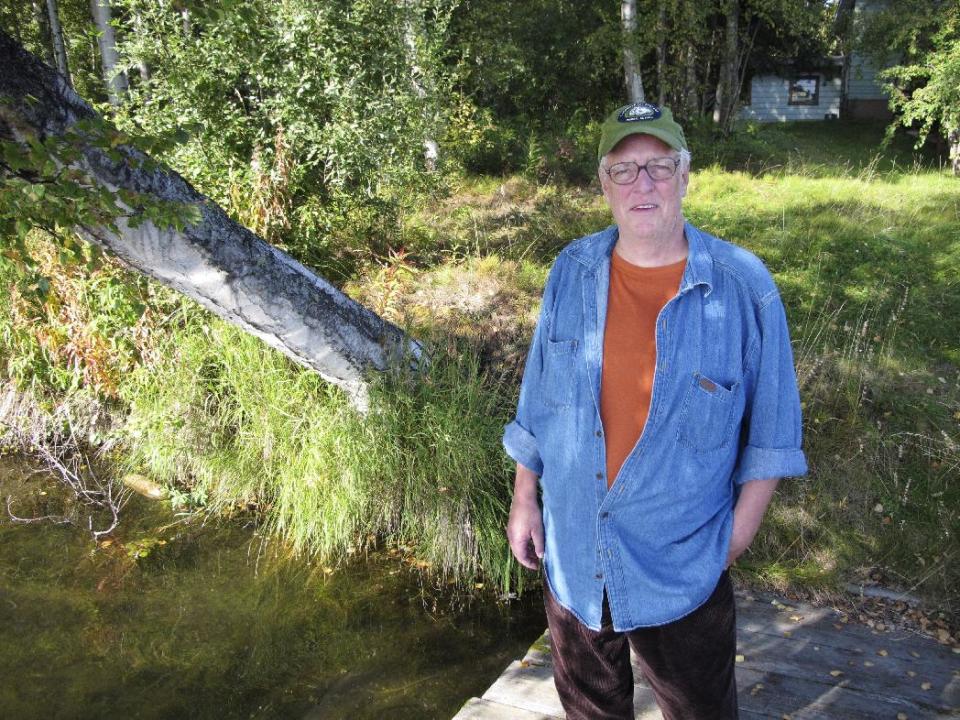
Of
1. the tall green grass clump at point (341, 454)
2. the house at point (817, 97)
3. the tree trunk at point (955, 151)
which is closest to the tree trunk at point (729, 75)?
the tree trunk at point (955, 151)

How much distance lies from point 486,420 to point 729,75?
48.9 feet

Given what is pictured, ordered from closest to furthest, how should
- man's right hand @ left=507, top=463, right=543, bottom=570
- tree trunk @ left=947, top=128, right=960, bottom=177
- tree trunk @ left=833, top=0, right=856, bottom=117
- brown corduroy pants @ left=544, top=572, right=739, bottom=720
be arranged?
1. brown corduroy pants @ left=544, top=572, right=739, bottom=720
2. man's right hand @ left=507, top=463, right=543, bottom=570
3. tree trunk @ left=947, top=128, right=960, bottom=177
4. tree trunk @ left=833, top=0, right=856, bottom=117

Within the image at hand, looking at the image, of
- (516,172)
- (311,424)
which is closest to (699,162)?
(516,172)

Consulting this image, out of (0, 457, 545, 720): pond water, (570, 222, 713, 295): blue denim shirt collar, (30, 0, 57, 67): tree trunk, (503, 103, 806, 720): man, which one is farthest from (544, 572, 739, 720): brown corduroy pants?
(30, 0, 57, 67): tree trunk

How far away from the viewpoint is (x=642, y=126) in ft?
6.72

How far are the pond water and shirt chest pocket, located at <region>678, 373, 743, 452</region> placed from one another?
249 centimetres

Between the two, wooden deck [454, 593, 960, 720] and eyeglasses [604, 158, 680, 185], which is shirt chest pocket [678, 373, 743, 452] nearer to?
eyeglasses [604, 158, 680, 185]

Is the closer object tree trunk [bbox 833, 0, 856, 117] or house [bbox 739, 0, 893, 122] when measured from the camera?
tree trunk [bbox 833, 0, 856, 117]

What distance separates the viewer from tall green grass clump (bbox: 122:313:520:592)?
488cm

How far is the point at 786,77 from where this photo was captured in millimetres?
25406

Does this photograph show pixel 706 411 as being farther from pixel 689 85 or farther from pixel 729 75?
pixel 689 85

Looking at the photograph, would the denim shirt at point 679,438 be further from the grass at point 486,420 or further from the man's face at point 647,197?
Answer: the grass at point 486,420

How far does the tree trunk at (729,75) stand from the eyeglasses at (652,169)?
1593 cm

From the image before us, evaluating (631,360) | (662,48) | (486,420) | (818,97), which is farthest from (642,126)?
(818,97)
